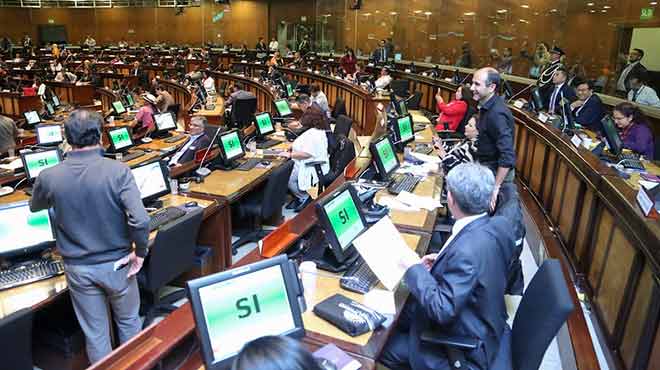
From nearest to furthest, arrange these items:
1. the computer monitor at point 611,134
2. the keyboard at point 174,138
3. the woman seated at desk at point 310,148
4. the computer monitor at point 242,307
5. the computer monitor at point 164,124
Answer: the computer monitor at point 242,307, the computer monitor at point 611,134, the woman seated at desk at point 310,148, the keyboard at point 174,138, the computer monitor at point 164,124

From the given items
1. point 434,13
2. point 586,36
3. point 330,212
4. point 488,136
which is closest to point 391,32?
point 434,13

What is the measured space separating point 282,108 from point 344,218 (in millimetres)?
6174

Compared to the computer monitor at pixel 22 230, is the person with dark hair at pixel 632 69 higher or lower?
higher

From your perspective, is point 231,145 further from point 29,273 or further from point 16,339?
point 16,339

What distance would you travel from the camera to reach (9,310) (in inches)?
99.0

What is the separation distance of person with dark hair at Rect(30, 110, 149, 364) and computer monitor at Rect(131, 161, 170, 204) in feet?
3.91

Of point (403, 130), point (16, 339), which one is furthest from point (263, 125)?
point (16, 339)

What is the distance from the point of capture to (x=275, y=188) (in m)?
4.80

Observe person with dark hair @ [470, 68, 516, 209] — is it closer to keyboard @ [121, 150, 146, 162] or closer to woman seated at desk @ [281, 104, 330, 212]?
woman seated at desk @ [281, 104, 330, 212]

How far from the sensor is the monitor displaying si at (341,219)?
8.33 ft

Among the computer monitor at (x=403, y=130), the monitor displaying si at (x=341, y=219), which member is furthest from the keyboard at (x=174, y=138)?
the monitor displaying si at (x=341, y=219)

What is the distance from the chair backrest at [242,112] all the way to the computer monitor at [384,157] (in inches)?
180

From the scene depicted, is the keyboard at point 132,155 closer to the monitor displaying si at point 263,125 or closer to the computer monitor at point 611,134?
the monitor displaying si at point 263,125

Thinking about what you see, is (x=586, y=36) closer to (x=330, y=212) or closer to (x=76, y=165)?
(x=330, y=212)
